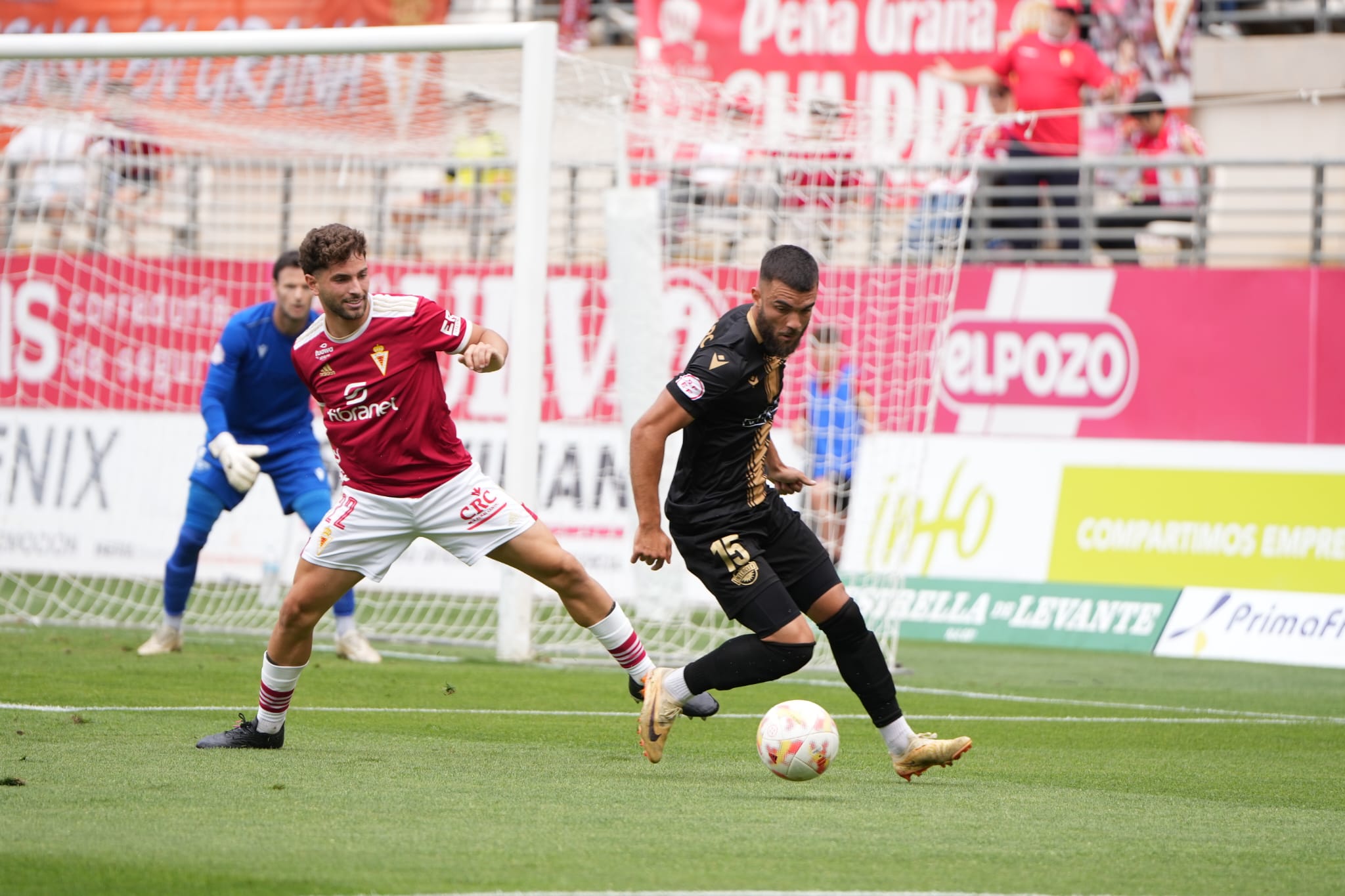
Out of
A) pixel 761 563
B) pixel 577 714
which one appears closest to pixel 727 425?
pixel 761 563

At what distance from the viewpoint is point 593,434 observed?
14586mm

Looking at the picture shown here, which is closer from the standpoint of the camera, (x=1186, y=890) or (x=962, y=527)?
(x=1186, y=890)

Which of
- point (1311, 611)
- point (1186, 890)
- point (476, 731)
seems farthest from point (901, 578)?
point (1186, 890)

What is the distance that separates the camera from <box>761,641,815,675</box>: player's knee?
21.3 feet

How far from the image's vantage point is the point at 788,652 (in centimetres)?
651

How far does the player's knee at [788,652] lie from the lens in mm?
6496

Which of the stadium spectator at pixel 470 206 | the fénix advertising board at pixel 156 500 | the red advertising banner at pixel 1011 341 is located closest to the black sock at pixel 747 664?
the red advertising banner at pixel 1011 341

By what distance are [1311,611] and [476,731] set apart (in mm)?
7270

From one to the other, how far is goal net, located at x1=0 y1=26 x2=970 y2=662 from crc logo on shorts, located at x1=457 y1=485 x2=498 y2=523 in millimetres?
3251

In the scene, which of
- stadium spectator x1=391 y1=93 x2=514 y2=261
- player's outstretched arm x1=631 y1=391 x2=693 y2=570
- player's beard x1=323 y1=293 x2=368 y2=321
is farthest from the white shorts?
stadium spectator x1=391 y1=93 x2=514 y2=261

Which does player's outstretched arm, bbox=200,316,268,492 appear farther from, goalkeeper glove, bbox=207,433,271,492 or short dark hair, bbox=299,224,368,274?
short dark hair, bbox=299,224,368,274

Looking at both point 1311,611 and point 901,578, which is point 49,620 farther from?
point 1311,611

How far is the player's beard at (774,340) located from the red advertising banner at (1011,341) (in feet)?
20.0

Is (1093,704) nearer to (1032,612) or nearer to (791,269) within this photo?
(1032,612)
